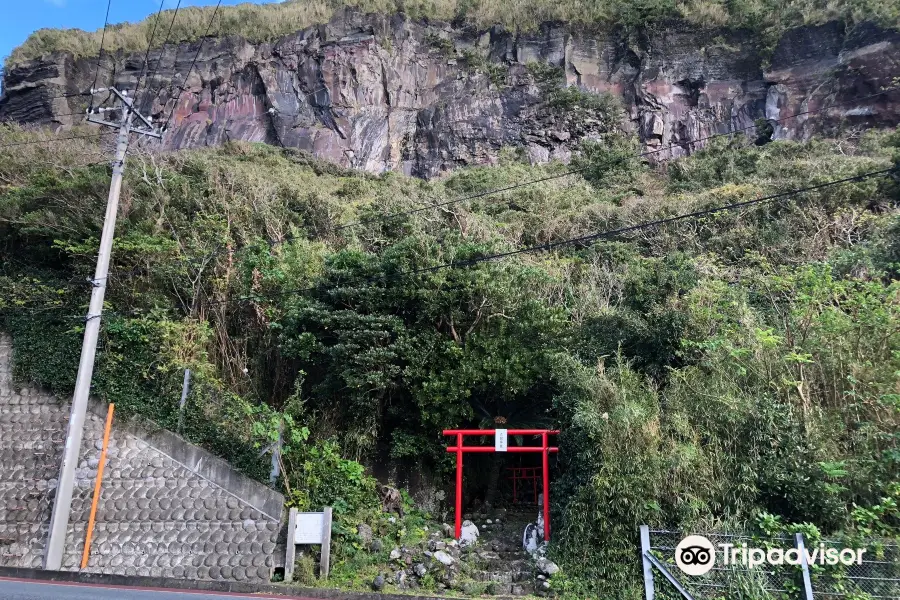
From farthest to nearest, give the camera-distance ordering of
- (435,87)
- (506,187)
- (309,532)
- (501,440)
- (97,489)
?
(435,87), (506,187), (501,440), (97,489), (309,532)

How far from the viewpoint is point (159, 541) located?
8.88 metres

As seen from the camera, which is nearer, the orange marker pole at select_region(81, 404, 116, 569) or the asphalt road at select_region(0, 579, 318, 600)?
the asphalt road at select_region(0, 579, 318, 600)

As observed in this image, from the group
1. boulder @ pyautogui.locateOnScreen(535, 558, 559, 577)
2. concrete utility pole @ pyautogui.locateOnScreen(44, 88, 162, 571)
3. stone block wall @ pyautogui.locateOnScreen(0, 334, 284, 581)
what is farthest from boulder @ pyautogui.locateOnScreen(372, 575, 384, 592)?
concrete utility pole @ pyautogui.locateOnScreen(44, 88, 162, 571)

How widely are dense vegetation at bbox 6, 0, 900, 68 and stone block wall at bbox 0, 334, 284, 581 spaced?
3744 cm

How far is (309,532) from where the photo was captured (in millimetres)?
8305

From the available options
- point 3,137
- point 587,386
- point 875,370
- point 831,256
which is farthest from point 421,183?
point 875,370

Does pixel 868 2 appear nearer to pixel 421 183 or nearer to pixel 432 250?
pixel 421 183

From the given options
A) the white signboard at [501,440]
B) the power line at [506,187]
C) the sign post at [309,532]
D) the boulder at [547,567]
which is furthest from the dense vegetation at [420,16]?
the sign post at [309,532]

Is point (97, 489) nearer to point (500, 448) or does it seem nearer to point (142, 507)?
point (142, 507)

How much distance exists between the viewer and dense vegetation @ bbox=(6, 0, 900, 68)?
37.3 meters

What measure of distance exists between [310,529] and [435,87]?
35.9 m

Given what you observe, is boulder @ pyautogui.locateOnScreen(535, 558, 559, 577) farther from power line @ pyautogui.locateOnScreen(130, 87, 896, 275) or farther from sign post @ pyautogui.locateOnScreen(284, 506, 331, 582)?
power line @ pyautogui.locateOnScreen(130, 87, 896, 275)

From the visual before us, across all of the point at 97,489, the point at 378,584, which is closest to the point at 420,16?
the point at 97,489
